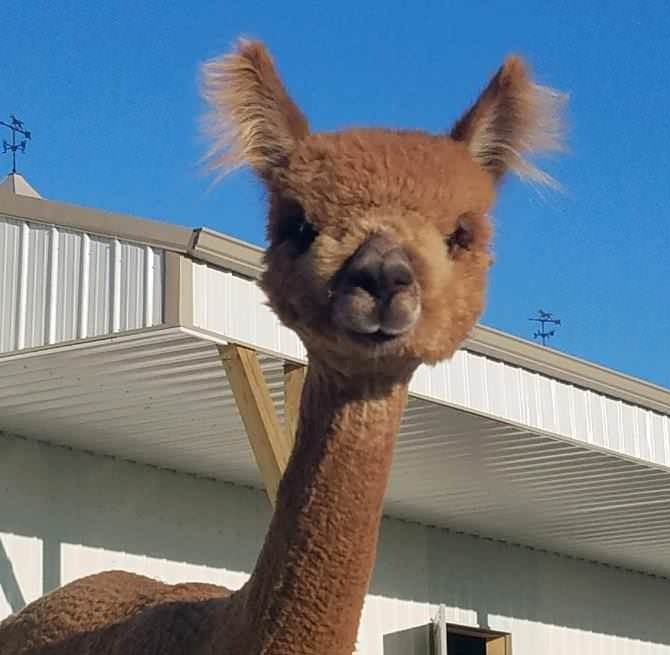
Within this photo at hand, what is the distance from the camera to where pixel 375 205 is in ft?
12.5

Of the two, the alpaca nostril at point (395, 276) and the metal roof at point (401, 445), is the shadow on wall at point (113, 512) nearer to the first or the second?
the metal roof at point (401, 445)

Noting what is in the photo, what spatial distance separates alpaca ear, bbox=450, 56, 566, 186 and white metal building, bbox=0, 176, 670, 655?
490cm

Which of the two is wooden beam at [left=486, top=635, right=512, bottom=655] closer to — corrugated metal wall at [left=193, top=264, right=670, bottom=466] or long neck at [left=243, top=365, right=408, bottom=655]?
corrugated metal wall at [left=193, top=264, right=670, bottom=466]

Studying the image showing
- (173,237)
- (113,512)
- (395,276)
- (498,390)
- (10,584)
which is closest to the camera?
(395,276)

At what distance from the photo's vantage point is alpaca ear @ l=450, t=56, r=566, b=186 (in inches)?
166

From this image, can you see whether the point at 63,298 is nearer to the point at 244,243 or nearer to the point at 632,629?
the point at 244,243

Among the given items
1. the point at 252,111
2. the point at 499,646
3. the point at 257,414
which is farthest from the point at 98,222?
the point at 499,646

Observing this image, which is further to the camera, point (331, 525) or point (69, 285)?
point (69, 285)

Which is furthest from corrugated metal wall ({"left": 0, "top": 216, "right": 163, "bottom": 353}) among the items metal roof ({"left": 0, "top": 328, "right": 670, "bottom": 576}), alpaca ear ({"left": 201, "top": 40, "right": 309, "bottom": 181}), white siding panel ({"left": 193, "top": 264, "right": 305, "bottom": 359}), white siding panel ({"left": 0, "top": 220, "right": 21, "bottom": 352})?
alpaca ear ({"left": 201, "top": 40, "right": 309, "bottom": 181})

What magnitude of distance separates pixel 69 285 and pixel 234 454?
3617mm

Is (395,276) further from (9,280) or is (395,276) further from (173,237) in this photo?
(9,280)

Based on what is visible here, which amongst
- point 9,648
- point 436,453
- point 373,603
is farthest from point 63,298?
point 373,603

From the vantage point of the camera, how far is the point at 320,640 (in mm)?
3807

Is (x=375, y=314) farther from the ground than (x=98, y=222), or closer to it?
closer to it
